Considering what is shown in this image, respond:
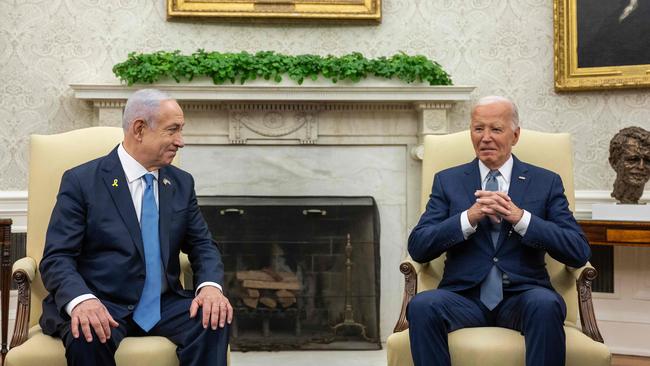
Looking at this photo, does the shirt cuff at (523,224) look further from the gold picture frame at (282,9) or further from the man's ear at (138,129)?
the gold picture frame at (282,9)

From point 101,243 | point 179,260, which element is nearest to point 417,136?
point 179,260

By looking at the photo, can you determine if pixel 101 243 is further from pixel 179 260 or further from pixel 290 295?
pixel 290 295

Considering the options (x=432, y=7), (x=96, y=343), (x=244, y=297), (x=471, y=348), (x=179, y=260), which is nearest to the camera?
(x=96, y=343)

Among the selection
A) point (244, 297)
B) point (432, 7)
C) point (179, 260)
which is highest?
point (432, 7)

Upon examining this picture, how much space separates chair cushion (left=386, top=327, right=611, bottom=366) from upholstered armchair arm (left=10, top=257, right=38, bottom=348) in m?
1.59

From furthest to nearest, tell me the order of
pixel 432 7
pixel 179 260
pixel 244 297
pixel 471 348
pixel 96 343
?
pixel 432 7
pixel 244 297
pixel 179 260
pixel 471 348
pixel 96 343

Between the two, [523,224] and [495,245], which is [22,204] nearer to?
[495,245]

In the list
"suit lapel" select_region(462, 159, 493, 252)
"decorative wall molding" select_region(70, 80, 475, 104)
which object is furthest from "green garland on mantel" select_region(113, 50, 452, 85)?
"suit lapel" select_region(462, 159, 493, 252)

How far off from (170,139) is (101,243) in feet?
1.53

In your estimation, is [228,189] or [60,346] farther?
[228,189]

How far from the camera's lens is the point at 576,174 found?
5348mm

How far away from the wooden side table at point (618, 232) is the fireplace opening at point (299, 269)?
4.65 ft

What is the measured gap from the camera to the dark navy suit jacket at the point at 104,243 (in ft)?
9.05

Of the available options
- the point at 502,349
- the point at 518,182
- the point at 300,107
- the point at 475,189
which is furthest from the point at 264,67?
the point at 502,349
